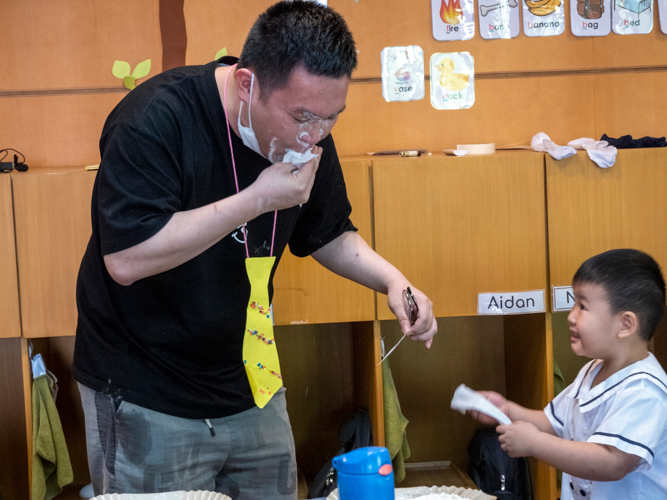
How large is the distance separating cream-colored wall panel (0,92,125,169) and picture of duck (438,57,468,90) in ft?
4.15

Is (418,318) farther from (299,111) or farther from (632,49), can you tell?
(632,49)

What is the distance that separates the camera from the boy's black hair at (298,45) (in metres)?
1.21

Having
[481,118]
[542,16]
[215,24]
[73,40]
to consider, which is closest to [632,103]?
[542,16]

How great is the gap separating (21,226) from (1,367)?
0.79 metres

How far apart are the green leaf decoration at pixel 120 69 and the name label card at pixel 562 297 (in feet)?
5.77

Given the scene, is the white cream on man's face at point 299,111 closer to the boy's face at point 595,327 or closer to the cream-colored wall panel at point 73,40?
the boy's face at point 595,327

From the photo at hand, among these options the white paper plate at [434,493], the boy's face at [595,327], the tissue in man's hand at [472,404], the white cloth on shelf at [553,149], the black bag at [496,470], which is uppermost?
the white cloth on shelf at [553,149]

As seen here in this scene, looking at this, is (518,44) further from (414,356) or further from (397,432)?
(397,432)

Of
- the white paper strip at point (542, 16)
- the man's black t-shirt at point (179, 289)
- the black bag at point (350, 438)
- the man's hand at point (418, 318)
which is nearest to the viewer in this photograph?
the man's black t-shirt at point (179, 289)

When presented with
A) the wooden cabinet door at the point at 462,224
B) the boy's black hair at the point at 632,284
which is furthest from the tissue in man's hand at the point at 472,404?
the wooden cabinet door at the point at 462,224

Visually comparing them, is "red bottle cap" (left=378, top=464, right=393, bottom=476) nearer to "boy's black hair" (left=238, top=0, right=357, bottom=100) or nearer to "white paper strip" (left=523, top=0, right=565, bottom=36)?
"boy's black hair" (left=238, top=0, right=357, bottom=100)

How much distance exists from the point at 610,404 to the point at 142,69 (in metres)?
Result: 1.99

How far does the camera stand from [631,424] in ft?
4.78

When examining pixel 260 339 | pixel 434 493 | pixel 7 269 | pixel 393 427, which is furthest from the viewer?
pixel 393 427
